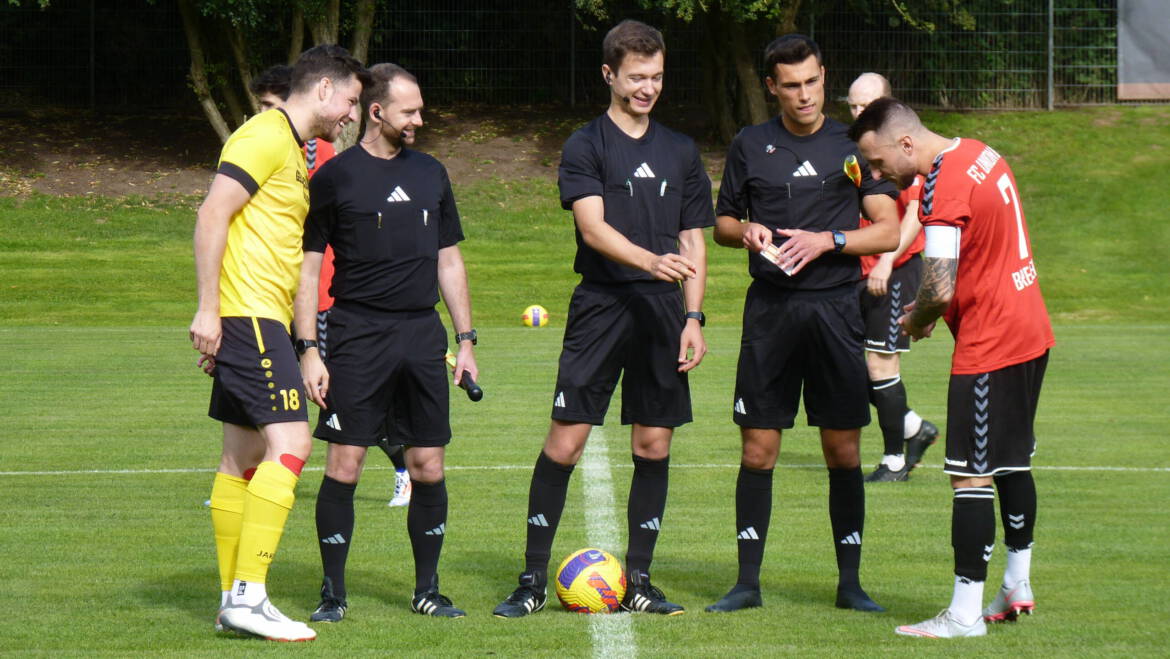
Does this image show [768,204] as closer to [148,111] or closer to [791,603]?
[791,603]

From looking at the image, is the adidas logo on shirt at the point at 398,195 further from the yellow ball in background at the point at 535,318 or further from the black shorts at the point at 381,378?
the yellow ball in background at the point at 535,318

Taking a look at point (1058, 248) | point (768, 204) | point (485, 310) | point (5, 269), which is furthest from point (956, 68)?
point (768, 204)

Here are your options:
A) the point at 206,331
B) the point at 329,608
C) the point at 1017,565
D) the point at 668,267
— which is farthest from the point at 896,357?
the point at 206,331

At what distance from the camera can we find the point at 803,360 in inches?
260

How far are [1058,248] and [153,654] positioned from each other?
22401 millimetres

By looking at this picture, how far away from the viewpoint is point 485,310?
21.8m

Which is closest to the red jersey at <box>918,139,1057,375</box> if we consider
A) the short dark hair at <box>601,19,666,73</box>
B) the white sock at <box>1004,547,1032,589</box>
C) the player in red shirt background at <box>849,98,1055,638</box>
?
the player in red shirt background at <box>849,98,1055,638</box>

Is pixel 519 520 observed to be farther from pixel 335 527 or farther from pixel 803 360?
pixel 803 360

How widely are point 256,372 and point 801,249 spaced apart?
2374mm

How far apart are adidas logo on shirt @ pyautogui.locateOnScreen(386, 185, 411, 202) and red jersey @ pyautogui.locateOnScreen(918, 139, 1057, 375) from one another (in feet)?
7.26

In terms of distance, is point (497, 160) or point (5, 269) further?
point (497, 160)

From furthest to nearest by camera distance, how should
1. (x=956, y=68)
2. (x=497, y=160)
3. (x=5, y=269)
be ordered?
1. (x=956, y=68)
2. (x=497, y=160)
3. (x=5, y=269)

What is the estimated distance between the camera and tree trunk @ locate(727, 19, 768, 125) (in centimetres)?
3039

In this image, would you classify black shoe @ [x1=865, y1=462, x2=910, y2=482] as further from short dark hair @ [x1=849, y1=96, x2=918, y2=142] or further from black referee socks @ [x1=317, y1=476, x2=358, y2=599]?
black referee socks @ [x1=317, y1=476, x2=358, y2=599]
